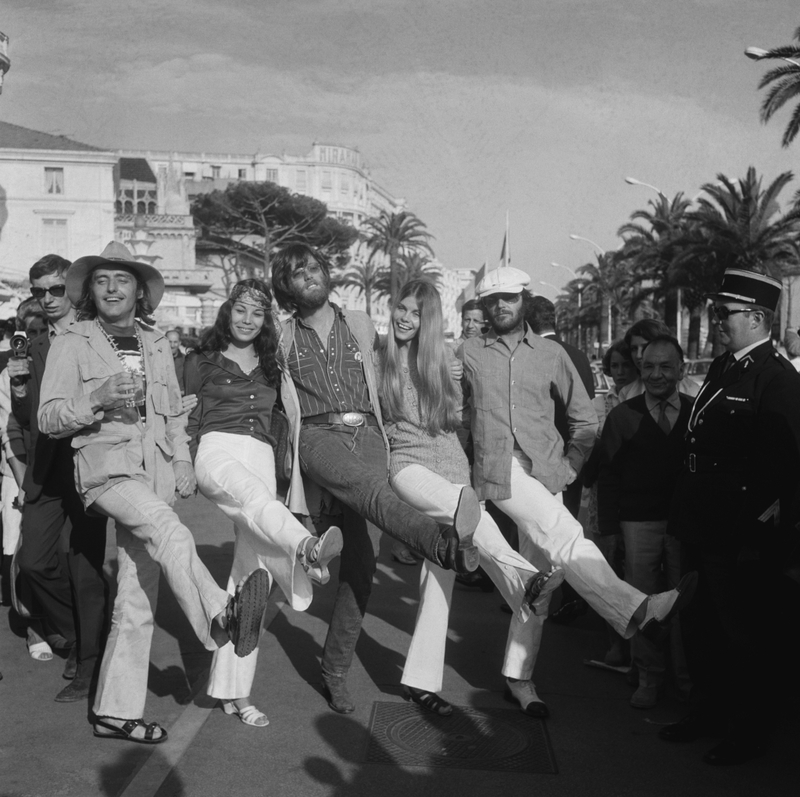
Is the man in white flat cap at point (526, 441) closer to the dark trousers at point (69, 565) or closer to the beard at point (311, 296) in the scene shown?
the beard at point (311, 296)

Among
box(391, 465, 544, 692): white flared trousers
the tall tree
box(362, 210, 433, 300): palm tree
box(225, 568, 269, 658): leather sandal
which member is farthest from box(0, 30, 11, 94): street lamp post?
box(225, 568, 269, 658): leather sandal

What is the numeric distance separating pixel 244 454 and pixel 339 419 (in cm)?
52

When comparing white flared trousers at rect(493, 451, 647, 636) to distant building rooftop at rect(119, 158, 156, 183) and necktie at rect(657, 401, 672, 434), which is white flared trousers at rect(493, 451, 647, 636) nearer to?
necktie at rect(657, 401, 672, 434)

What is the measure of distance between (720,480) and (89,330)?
316 cm

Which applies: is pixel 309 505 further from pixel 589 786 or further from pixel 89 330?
pixel 589 786

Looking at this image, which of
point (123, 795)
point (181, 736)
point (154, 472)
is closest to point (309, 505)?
point (154, 472)

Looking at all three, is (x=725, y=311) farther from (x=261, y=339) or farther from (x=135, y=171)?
(x=135, y=171)

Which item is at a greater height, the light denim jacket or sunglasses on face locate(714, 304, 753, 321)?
sunglasses on face locate(714, 304, 753, 321)

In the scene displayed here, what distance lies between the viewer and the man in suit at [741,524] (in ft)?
14.6

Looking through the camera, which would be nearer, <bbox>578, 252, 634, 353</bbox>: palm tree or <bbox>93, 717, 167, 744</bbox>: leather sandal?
<bbox>93, 717, 167, 744</bbox>: leather sandal

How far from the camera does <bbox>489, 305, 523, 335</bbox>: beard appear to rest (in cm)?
545

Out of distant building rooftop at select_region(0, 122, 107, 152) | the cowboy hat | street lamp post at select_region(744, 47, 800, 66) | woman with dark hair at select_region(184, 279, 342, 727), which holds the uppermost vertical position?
distant building rooftop at select_region(0, 122, 107, 152)

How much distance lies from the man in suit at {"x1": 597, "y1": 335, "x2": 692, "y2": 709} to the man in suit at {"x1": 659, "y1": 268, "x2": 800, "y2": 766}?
1.24ft

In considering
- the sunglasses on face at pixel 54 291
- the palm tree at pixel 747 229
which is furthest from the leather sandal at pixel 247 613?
the palm tree at pixel 747 229
